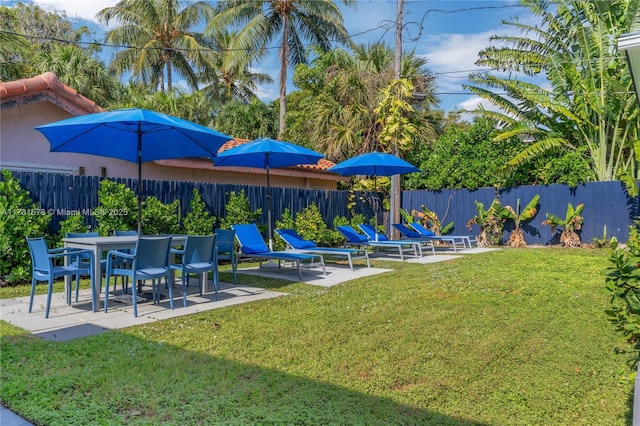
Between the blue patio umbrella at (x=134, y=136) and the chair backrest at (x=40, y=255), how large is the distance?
1556 millimetres

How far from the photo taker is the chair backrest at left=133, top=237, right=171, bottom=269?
6152 mm

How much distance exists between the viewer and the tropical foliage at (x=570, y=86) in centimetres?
1497

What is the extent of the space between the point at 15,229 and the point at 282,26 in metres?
18.5

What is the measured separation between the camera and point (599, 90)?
15.3 meters

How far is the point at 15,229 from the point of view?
27.5 feet

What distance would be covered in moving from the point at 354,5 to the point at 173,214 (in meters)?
18.0

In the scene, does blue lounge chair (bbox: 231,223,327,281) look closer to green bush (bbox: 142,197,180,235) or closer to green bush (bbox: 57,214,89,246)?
green bush (bbox: 142,197,180,235)

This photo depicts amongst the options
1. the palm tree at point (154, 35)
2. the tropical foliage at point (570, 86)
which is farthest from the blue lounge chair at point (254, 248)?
the palm tree at point (154, 35)

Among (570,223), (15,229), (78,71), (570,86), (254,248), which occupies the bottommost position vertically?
(254,248)

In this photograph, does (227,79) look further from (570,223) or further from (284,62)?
(570,223)

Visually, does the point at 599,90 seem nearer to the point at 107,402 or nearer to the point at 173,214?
the point at 173,214

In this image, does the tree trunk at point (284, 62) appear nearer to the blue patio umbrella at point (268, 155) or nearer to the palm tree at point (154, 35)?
the palm tree at point (154, 35)

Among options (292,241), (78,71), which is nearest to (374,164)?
(292,241)

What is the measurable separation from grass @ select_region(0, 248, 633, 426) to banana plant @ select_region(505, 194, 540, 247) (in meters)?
9.91
